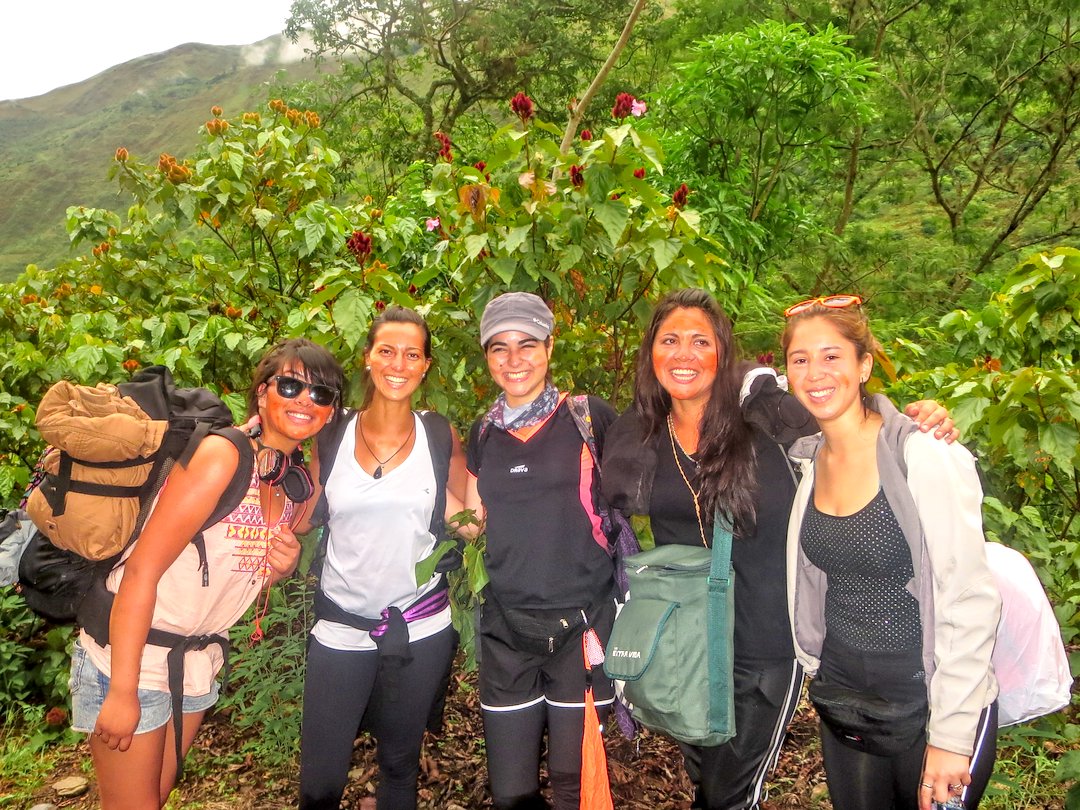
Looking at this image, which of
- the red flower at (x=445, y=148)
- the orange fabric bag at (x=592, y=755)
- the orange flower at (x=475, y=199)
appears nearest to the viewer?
the orange fabric bag at (x=592, y=755)

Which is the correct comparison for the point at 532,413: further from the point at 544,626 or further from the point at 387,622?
the point at 387,622

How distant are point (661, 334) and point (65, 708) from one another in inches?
169

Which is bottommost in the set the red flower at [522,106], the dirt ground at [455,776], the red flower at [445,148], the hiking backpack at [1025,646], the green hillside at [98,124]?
the dirt ground at [455,776]

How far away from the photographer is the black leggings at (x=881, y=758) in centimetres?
194

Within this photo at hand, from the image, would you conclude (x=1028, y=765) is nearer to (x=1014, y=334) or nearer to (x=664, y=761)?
(x=664, y=761)

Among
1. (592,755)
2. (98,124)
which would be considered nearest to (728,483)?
(592,755)

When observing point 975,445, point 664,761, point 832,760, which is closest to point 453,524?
point 832,760

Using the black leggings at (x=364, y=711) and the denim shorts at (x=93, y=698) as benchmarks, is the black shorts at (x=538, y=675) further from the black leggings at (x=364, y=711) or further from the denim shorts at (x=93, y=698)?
the denim shorts at (x=93, y=698)

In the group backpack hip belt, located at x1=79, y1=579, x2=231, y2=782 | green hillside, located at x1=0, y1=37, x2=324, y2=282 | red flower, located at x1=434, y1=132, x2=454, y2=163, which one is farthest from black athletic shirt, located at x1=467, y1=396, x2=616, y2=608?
green hillside, located at x1=0, y1=37, x2=324, y2=282

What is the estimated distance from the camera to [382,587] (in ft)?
8.21

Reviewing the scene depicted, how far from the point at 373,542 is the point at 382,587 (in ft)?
0.53

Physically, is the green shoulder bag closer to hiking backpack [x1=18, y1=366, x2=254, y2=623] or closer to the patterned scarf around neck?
the patterned scarf around neck

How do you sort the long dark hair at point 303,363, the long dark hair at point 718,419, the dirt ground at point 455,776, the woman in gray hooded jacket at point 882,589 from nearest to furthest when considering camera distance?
1. the woman in gray hooded jacket at point 882,589
2. the long dark hair at point 718,419
3. the long dark hair at point 303,363
4. the dirt ground at point 455,776

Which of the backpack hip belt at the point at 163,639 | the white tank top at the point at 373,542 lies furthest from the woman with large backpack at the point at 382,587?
the backpack hip belt at the point at 163,639
